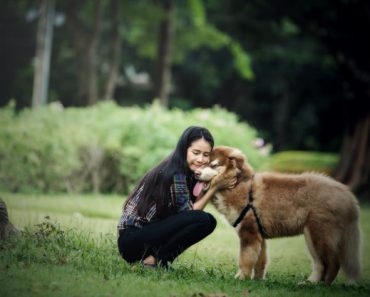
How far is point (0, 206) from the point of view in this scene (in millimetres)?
7273

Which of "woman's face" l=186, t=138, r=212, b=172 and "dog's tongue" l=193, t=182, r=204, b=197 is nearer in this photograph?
"woman's face" l=186, t=138, r=212, b=172

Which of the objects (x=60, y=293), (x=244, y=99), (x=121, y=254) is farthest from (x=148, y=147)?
(x=244, y=99)

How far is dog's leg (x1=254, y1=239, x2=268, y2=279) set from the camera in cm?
724

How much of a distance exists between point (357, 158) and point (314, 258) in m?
14.2

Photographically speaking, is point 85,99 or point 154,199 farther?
point 85,99

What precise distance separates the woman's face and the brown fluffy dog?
126 millimetres

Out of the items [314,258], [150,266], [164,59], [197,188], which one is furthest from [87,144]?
[164,59]

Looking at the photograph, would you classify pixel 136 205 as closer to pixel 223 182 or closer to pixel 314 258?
pixel 223 182

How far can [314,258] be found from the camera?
22.4ft

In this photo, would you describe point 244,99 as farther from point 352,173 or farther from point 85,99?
point 352,173

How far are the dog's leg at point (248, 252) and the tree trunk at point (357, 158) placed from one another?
1372cm

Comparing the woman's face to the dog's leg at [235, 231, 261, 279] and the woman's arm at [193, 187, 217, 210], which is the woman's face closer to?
the woman's arm at [193, 187, 217, 210]

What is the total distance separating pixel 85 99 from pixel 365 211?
40.7 ft

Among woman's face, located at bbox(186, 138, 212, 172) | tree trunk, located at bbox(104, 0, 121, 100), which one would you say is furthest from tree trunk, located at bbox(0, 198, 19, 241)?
tree trunk, located at bbox(104, 0, 121, 100)
